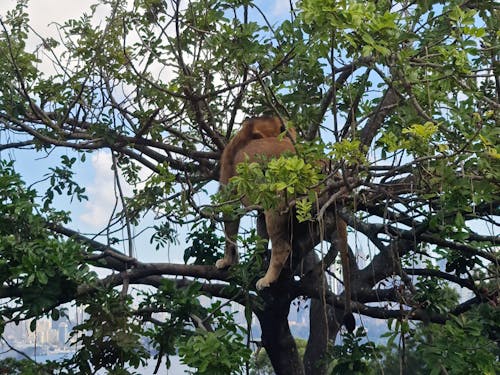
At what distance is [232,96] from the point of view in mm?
6293

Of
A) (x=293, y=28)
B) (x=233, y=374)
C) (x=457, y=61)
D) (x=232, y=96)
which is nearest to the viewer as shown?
(x=457, y=61)

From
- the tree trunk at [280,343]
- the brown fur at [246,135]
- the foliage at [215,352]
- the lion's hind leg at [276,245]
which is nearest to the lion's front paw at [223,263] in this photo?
the lion's hind leg at [276,245]

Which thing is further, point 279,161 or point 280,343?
point 280,343

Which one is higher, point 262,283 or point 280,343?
point 262,283

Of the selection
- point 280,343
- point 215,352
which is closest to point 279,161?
point 215,352

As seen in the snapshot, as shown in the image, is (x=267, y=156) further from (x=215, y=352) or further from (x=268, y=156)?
(x=215, y=352)

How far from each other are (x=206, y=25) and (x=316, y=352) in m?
3.42

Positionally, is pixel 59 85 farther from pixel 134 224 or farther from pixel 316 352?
pixel 316 352

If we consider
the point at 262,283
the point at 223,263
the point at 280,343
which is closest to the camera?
the point at 262,283

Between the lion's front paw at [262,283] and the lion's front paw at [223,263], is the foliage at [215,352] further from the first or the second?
the lion's front paw at [223,263]

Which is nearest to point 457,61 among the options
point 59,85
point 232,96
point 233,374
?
point 233,374

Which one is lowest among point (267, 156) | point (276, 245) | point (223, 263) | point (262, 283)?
point (262, 283)

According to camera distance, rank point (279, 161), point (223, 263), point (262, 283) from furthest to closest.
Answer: point (223, 263), point (262, 283), point (279, 161)

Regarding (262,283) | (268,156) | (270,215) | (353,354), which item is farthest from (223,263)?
(353,354)
